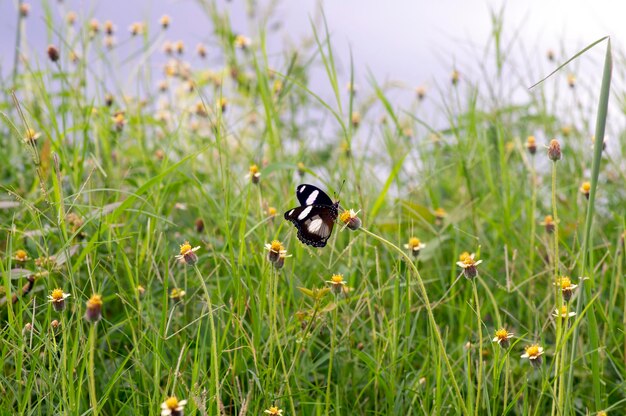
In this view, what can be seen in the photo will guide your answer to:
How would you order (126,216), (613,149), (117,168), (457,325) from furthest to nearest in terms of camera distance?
1. (613,149)
2. (117,168)
3. (126,216)
4. (457,325)

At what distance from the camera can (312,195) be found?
1.81m

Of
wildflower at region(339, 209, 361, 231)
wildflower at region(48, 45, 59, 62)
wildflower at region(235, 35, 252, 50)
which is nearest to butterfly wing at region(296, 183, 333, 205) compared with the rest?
wildflower at region(339, 209, 361, 231)

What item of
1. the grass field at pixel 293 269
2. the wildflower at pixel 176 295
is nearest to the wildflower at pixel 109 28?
the grass field at pixel 293 269

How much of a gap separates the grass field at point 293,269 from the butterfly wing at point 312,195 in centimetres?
7

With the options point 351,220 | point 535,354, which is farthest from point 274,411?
point 535,354

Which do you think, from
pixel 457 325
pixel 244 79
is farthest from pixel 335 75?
pixel 244 79

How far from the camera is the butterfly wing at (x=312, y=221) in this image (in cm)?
174

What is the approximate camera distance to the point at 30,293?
6.40ft

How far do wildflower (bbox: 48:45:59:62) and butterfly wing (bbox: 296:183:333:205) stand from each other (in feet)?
4.06

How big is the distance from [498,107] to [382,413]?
1.59m

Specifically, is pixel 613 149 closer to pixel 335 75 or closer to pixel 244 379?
pixel 335 75

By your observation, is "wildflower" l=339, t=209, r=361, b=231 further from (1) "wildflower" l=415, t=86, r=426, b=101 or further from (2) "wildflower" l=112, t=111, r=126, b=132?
(1) "wildflower" l=415, t=86, r=426, b=101

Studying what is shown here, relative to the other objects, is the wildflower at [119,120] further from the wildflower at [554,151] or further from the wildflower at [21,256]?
the wildflower at [554,151]

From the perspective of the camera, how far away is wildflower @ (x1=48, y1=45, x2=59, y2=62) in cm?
264
